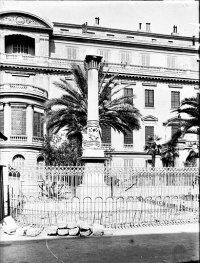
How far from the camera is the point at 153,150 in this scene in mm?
31062

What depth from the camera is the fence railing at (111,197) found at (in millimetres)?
10156

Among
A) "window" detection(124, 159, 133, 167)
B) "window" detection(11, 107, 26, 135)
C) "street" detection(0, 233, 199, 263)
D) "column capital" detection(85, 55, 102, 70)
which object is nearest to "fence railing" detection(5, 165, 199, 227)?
"street" detection(0, 233, 199, 263)

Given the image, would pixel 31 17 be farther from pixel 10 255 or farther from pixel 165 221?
pixel 10 255

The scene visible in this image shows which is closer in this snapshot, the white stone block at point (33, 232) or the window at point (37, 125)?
the white stone block at point (33, 232)

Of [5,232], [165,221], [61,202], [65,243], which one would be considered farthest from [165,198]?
[5,232]

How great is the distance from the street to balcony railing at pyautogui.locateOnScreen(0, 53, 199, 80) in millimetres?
23664

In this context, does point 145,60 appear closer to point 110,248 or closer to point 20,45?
point 20,45

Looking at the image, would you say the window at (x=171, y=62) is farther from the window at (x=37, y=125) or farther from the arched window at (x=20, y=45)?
the window at (x=37, y=125)

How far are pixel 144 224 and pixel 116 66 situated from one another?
1062 inches

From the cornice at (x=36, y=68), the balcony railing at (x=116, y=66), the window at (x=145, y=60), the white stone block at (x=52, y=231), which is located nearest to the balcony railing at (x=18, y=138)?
the cornice at (x=36, y=68)

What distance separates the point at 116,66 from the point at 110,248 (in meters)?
29.5

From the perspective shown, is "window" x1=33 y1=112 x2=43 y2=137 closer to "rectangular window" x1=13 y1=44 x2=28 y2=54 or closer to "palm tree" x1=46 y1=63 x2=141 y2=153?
"palm tree" x1=46 y1=63 x2=141 y2=153

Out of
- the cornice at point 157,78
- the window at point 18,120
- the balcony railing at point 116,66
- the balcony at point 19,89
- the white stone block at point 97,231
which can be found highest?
the balcony railing at point 116,66

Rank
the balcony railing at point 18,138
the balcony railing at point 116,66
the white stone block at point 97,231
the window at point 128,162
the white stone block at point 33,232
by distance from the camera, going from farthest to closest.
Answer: the window at point 128,162, the balcony railing at point 116,66, the balcony railing at point 18,138, the white stone block at point 97,231, the white stone block at point 33,232
